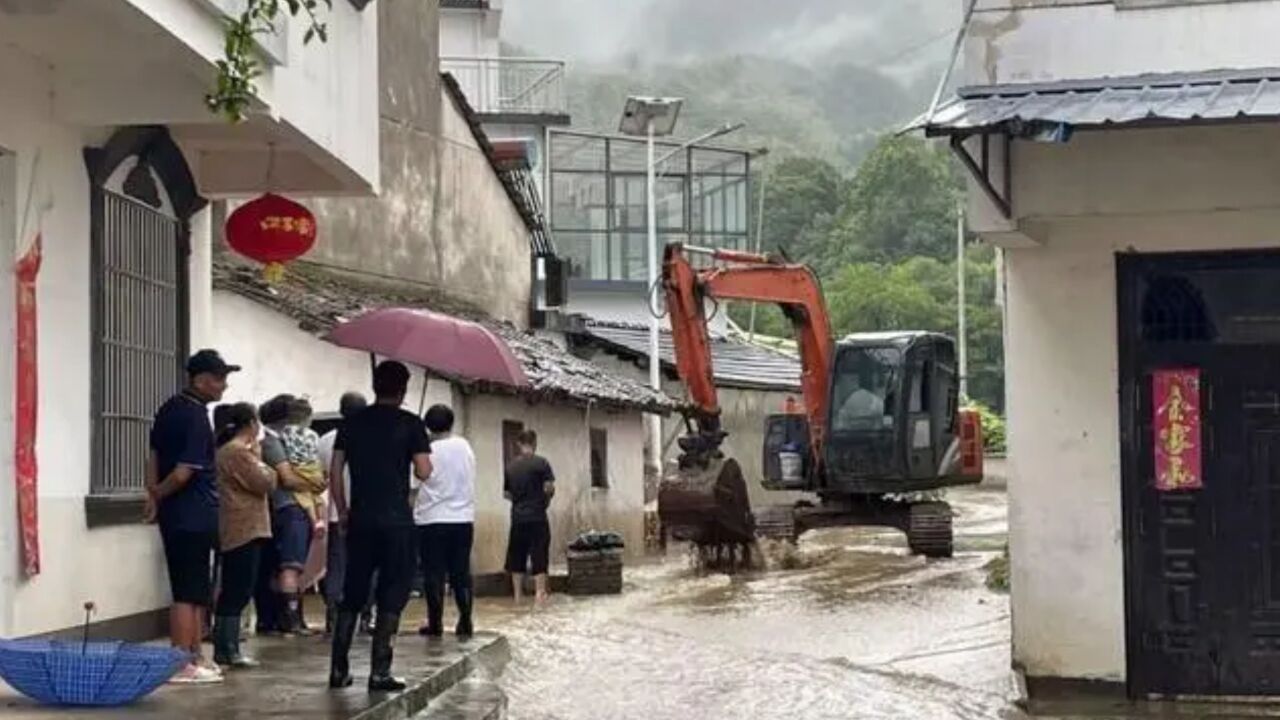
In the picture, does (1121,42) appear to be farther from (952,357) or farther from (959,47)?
(952,357)

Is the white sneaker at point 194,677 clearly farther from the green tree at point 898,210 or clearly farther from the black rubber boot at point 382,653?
the green tree at point 898,210

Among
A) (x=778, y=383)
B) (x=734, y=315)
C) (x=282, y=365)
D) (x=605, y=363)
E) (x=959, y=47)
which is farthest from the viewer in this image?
(x=734, y=315)

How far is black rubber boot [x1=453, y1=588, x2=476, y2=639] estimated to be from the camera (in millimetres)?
13023

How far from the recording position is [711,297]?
22422mm

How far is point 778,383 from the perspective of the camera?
1532 inches

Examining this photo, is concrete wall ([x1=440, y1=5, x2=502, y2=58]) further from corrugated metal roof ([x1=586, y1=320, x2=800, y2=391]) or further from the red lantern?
the red lantern

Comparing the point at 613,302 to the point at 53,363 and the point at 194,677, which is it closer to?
the point at 53,363

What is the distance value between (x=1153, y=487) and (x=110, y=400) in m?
6.61

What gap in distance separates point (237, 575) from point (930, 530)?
1489cm

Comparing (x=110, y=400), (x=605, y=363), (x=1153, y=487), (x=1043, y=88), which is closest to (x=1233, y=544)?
(x=1153, y=487)

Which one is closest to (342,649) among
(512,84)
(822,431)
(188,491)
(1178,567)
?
(188,491)

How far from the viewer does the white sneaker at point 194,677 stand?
944 cm

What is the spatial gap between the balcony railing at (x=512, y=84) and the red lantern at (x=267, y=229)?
29435mm

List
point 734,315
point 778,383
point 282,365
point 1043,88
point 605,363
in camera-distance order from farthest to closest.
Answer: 1. point 734,315
2. point 778,383
3. point 605,363
4. point 282,365
5. point 1043,88
